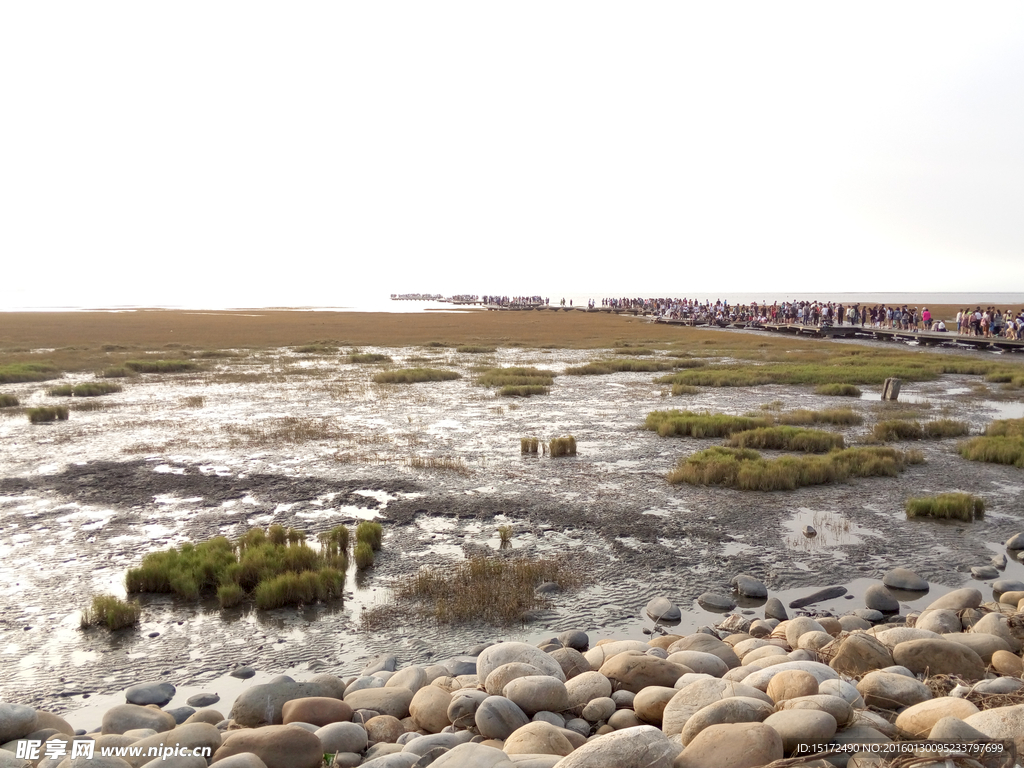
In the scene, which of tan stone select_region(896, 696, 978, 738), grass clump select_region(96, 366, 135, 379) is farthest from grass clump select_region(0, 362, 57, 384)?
tan stone select_region(896, 696, 978, 738)

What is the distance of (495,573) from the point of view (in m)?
8.41

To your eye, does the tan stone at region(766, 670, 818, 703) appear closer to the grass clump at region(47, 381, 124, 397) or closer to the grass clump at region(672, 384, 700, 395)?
the grass clump at region(672, 384, 700, 395)

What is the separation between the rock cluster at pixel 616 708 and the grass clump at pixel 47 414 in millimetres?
17063

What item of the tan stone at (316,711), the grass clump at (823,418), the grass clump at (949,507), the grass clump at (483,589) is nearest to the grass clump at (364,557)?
the grass clump at (483,589)

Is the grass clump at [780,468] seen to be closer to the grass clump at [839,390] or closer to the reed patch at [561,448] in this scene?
the reed patch at [561,448]

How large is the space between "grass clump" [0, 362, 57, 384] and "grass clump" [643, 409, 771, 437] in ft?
83.7

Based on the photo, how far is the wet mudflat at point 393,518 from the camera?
7.00 meters

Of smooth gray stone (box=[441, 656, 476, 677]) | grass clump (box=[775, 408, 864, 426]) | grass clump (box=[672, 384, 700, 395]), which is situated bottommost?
smooth gray stone (box=[441, 656, 476, 677])

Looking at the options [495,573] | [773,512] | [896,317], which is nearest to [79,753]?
Answer: [495,573]

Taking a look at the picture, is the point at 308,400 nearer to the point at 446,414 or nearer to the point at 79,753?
the point at 446,414

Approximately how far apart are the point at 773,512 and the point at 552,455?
5.13 m

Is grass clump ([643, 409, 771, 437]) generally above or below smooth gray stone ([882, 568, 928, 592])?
above

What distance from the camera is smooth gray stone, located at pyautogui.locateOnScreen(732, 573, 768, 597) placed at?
26.5ft

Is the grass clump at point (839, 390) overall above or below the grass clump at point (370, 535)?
above
